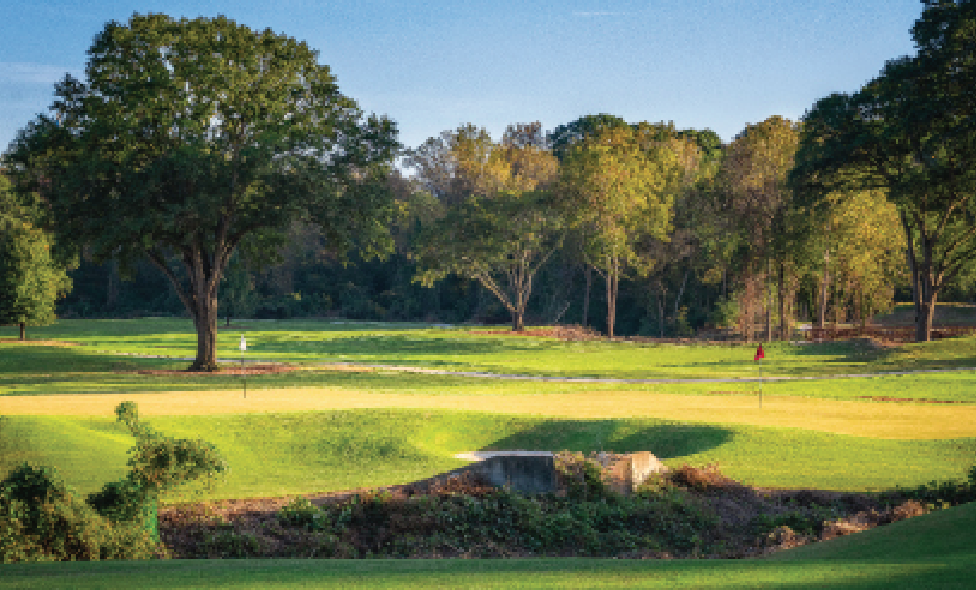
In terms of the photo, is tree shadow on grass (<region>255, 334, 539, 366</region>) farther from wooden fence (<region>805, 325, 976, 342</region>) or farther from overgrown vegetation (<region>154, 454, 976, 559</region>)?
overgrown vegetation (<region>154, 454, 976, 559</region>)

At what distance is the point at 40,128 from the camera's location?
111 feet

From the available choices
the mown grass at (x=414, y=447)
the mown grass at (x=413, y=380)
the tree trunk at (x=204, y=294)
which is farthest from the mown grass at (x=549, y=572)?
the tree trunk at (x=204, y=294)

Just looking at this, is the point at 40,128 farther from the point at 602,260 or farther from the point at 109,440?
the point at 602,260

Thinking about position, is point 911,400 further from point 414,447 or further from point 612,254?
point 612,254

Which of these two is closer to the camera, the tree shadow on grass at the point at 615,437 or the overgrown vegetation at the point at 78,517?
the overgrown vegetation at the point at 78,517

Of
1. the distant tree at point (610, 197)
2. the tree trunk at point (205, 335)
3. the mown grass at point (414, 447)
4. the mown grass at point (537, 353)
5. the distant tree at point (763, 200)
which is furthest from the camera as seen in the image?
the distant tree at point (610, 197)

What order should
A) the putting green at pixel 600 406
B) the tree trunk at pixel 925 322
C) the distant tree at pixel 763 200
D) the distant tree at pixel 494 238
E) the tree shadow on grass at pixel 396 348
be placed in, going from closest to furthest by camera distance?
the putting green at pixel 600 406 → the tree shadow on grass at pixel 396 348 → the tree trunk at pixel 925 322 → the distant tree at pixel 763 200 → the distant tree at pixel 494 238

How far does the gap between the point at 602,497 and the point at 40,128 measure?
1180 inches

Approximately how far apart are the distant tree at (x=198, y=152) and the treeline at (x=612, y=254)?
2708 millimetres

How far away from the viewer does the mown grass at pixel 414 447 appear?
13758 mm

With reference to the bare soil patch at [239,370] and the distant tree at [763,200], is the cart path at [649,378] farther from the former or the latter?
the distant tree at [763,200]

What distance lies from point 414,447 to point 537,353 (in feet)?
116

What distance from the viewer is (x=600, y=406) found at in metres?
24.5

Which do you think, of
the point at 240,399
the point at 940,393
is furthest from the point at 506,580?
the point at 940,393
